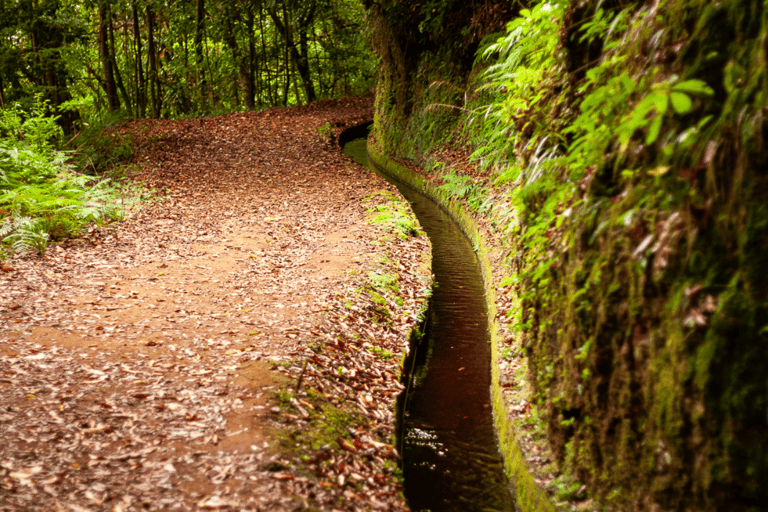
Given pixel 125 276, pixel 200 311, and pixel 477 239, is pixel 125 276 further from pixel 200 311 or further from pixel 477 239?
pixel 477 239

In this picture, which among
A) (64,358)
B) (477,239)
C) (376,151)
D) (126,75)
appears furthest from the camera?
(126,75)

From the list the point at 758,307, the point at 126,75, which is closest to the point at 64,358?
the point at 758,307

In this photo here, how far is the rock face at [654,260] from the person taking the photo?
208 centimetres

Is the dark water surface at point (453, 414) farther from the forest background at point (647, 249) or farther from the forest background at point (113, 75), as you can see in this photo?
the forest background at point (113, 75)

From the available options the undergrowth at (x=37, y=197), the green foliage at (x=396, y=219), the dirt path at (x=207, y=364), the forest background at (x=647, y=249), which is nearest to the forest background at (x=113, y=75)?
the undergrowth at (x=37, y=197)

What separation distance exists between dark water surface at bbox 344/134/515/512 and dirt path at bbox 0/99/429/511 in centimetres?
30

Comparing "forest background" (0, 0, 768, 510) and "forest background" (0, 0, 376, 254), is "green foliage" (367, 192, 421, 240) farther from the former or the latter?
"forest background" (0, 0, 376, 254)

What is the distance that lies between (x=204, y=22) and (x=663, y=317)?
2289cm

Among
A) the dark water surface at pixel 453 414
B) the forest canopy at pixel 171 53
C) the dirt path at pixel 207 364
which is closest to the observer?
the dirt path at pixel 207 364

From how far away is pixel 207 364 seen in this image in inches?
178

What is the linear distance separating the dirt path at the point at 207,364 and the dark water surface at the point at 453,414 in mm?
301

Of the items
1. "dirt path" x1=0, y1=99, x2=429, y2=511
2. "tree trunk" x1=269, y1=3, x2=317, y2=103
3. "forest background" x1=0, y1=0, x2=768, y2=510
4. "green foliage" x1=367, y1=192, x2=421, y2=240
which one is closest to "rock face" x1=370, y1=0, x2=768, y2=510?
"forest background" x1=0, y1=0, x2=768, y2=510

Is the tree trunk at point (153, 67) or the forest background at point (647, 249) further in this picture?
the tree trunk at point (153, 67)

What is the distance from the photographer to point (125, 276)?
6691 millimetres
